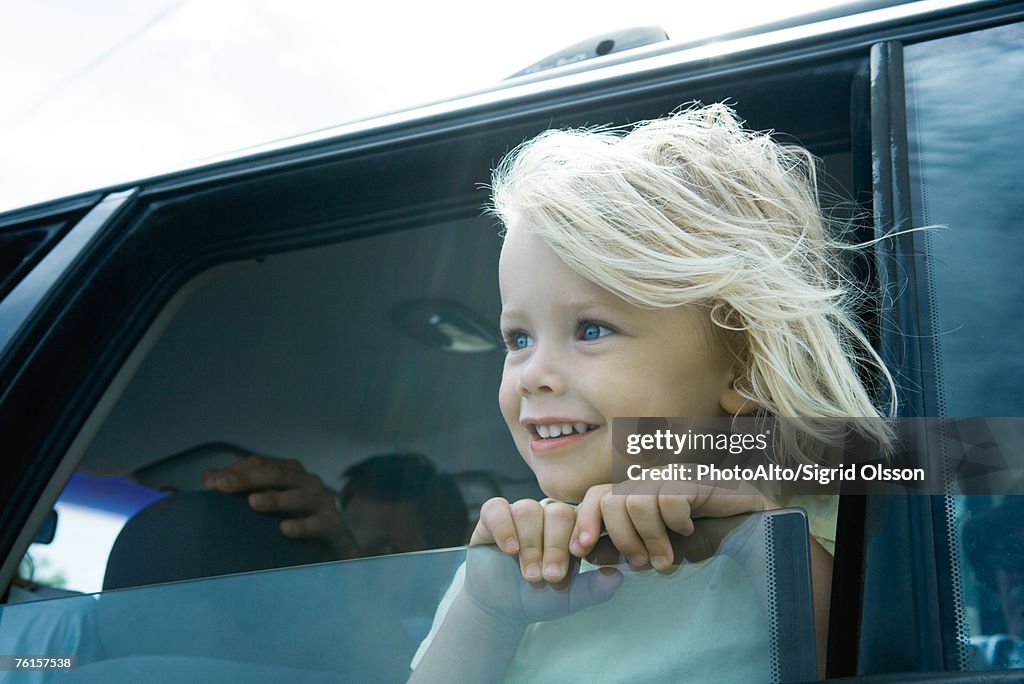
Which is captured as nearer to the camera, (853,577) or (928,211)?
(853,577)

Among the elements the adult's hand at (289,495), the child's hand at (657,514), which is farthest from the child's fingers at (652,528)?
the adult's hand at (289,495)

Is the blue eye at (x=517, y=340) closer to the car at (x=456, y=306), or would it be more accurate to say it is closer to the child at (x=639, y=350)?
the child at (x=639, y=350)

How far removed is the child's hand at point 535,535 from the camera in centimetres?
98

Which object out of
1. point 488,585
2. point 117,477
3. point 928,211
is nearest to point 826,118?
point 928,211

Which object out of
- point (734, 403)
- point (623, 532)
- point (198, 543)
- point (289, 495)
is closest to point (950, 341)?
point (734, 403)

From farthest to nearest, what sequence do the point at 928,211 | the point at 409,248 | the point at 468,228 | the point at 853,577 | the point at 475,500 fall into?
the point at 475,500, the point at 409,248, the point at 468,228, the point at 928,211, the point at 853,577

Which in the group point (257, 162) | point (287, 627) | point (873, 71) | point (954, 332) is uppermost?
point (257, 162)

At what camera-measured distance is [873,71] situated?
3.86 ft

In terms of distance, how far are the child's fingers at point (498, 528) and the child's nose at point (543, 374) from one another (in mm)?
157

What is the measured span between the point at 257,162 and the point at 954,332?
114cm

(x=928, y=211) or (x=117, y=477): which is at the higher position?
(x=117, y=477)

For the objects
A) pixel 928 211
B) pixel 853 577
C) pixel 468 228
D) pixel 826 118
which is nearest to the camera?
pixel 853 577

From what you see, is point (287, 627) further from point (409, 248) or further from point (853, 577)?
point (409, 248)

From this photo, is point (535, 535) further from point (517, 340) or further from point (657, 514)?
point (517, 340)
